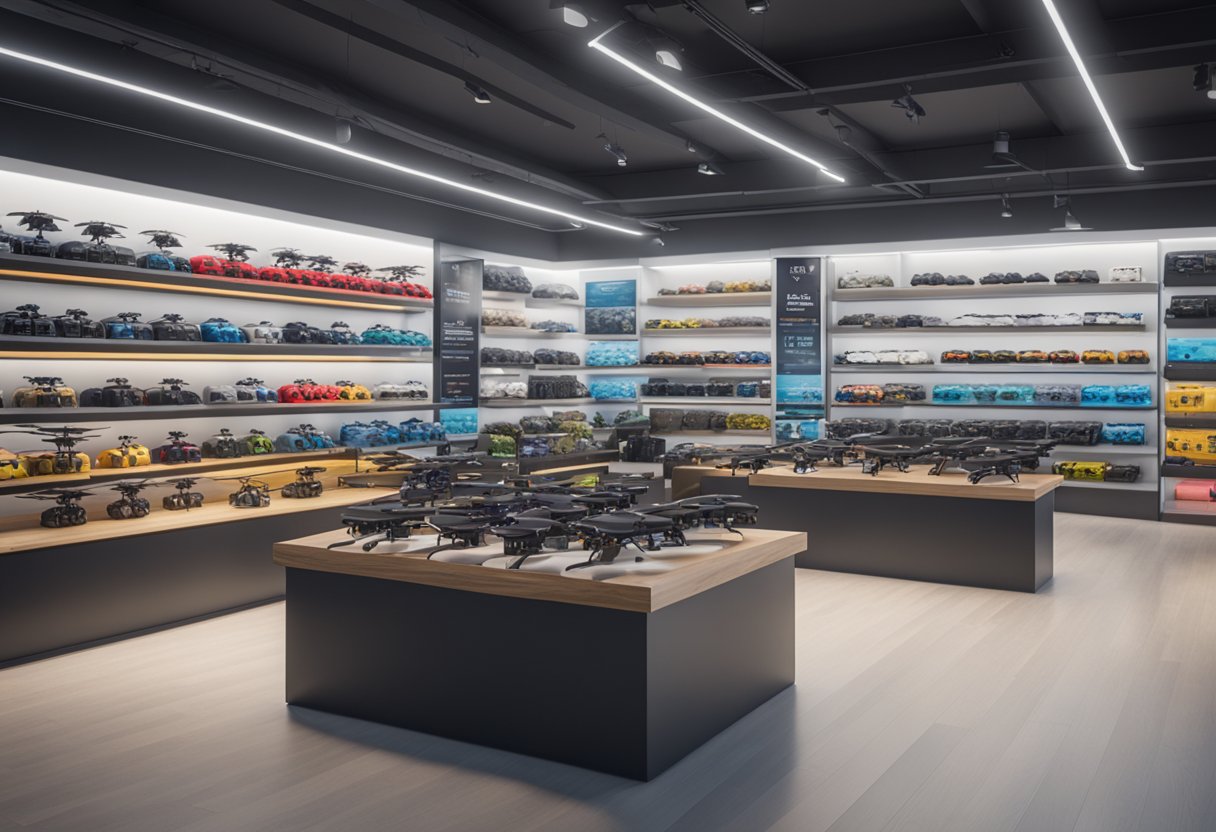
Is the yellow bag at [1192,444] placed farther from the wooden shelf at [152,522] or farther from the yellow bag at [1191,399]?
the wooden shelf at [152,522]

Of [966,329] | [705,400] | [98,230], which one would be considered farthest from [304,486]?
[966,329]

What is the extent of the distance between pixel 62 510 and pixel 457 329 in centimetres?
508

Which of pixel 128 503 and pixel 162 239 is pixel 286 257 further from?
pixel 128 503

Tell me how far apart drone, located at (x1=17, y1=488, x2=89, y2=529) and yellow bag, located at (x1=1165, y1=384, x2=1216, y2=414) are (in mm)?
10199

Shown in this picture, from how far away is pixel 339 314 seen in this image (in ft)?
29.1

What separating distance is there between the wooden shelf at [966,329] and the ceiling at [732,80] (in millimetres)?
1480

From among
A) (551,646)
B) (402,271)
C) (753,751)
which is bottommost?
(753,751)

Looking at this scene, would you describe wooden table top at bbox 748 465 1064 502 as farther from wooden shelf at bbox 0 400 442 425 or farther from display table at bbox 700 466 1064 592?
wooden shelf at bbox 0 400 442 425

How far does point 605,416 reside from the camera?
12.7 metres

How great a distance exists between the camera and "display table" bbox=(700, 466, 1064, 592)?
263 inches

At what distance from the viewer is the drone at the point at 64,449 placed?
19.6 feet

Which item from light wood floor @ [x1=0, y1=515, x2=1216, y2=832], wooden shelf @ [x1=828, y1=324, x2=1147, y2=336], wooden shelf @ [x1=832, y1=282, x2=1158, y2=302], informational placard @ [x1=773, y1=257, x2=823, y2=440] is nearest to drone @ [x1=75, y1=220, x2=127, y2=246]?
light wood floor @ [x1=0, y1=515, x2=1216, y2=832]

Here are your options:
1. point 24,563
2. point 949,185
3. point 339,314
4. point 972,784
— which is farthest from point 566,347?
point 972,784

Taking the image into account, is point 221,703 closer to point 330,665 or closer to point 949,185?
point 330,665
